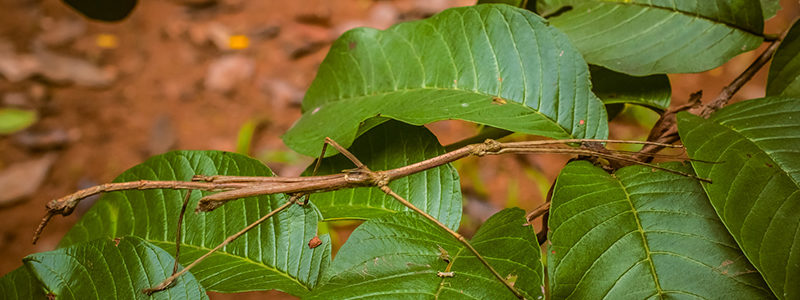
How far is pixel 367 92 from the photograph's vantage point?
1.11 m

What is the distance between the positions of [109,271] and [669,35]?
1.11 meters

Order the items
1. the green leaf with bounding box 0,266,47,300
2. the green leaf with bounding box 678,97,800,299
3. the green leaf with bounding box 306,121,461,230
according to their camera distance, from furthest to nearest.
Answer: the green leaf with bounding box 306,121,461,230, the green leaf with bounding box 0,266,47,300, the green leaf with bounding box 678,97,800,299

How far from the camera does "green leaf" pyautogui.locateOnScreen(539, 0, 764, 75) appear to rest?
3.28ft

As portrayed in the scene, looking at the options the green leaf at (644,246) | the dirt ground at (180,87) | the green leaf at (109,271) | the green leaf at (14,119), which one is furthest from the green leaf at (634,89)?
the green leaf at (14,119)

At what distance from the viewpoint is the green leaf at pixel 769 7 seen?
1094mm

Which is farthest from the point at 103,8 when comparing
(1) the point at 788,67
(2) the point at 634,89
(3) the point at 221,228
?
(1) the point at 788,67

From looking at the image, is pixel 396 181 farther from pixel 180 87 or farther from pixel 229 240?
pixel 180 87

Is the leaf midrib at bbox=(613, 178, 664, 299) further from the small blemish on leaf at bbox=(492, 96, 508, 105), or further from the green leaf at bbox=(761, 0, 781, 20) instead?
the green leaf at bbox=(761, 0, 781, 20)

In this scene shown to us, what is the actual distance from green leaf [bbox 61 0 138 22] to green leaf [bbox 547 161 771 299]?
3.64ft

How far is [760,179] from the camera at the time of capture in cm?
77

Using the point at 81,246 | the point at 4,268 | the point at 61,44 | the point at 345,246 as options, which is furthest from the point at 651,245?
the point at 61,44

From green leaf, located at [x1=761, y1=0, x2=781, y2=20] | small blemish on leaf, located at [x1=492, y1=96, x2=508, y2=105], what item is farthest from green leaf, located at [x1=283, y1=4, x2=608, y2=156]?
green leaf, located at [x1=761, y1=0, x2=781, y2=20]

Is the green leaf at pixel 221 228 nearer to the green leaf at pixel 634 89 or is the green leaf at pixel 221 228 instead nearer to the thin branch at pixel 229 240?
the thin branch at pixel 229 240

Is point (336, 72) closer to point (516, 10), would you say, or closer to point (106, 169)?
point (516, 10)
